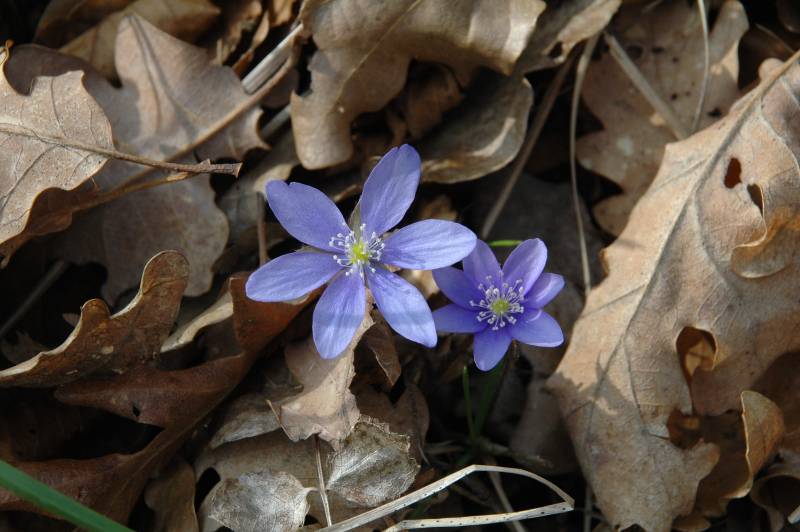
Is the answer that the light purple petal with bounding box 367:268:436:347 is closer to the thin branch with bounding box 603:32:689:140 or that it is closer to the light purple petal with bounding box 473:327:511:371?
the light purple petal with bounding box 473:327:511:371

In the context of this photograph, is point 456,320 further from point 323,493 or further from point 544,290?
point 323,493

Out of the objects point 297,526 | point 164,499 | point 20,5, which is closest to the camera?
point 297,526

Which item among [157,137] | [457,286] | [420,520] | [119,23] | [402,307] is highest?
[119,23]

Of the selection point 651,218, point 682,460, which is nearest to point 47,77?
point 651,218

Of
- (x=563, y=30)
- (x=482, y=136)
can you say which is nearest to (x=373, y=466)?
(x=482, y=136)

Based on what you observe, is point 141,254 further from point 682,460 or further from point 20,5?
point 682,460

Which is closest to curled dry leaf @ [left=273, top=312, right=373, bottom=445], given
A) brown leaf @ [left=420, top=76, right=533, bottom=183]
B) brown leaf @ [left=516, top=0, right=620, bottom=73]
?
brown leaf @ [left=420, top=76, right=533, bottom=183]
